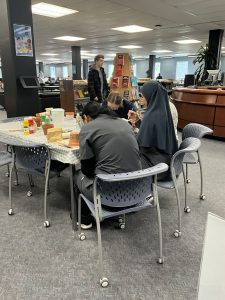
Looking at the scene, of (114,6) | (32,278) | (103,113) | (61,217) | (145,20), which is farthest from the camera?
(145,20)

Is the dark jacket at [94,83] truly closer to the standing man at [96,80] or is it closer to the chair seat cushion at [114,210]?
the standing man at [96,80]

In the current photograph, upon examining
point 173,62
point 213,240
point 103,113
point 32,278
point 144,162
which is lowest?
point 32,278

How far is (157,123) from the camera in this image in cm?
203

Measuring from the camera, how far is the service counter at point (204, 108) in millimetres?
5004

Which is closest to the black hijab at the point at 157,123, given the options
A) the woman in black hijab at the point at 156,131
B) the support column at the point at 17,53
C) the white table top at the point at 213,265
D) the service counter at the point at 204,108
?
the woman in black hijab at the point at 156,131

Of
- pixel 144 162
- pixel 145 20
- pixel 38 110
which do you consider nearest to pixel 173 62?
pixel 145 20

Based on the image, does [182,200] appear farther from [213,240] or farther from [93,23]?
[93,23]

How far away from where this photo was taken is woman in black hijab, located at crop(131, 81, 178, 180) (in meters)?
2.04

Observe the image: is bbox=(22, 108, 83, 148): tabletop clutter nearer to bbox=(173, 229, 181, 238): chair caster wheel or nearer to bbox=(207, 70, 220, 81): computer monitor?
bbox=(173, 229, 181, 238): chair caster wheel

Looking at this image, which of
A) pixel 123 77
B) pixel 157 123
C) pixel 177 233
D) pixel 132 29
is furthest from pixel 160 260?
pixel 132 29

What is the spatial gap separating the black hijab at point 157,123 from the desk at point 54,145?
22.6 inches

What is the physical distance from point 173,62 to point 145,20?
1238cm

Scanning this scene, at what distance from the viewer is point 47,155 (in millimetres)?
2123

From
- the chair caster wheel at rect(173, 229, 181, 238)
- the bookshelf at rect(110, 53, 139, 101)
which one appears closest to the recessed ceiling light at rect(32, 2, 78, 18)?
the bookshelf at rect(110, 53, 139, 101)
